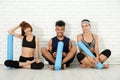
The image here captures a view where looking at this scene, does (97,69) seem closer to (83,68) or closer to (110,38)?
(83,68)

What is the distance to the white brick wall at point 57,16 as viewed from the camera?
5.68 meters

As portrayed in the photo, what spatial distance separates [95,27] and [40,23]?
1196 millimetres

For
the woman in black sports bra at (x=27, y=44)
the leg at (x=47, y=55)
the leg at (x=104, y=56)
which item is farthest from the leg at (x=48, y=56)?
the leg at (x=104, y=56)

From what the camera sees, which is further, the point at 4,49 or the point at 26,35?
the point at 4,49

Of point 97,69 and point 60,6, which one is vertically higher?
point 60,6

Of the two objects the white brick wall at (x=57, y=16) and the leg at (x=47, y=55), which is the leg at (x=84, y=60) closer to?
the leg at (x=47, y=55)

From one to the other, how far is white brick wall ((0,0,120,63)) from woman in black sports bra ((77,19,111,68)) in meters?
0.34

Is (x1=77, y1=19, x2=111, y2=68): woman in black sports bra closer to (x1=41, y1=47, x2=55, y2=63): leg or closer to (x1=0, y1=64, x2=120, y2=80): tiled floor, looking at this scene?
(x1=0, y1=64, x2=120, y2=80): tiled floor

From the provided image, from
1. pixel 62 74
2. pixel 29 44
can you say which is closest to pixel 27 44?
pixel 29 44

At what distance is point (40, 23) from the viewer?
18.7 ft

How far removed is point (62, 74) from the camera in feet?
14.9

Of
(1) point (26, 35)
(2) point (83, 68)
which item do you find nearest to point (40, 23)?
(1) point (26, 35)

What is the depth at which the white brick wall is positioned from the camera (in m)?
5.68

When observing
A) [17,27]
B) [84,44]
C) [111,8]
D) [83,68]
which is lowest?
[83,68]
